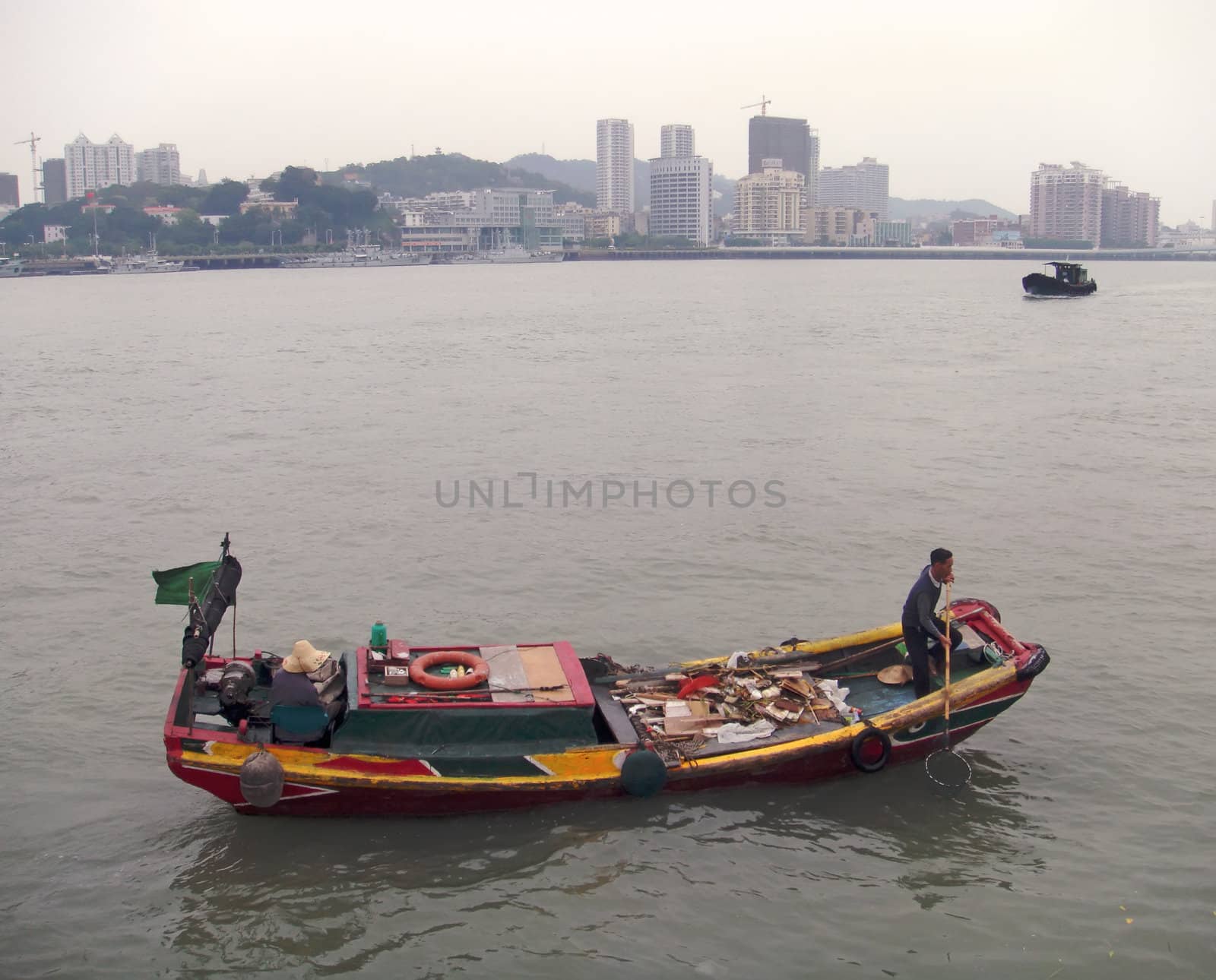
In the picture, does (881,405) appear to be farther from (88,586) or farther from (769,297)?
(769,297)

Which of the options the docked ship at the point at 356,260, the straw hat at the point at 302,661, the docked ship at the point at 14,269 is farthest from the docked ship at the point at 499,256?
the straw hat at the point at 302,661

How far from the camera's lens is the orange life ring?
9.57 meters

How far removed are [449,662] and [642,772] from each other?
2.01 m

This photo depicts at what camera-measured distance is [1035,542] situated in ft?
58.4

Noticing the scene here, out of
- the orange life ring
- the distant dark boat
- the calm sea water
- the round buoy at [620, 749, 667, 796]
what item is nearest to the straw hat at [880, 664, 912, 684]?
the calm sea water

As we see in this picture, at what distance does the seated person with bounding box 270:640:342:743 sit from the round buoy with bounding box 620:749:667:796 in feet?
7.89

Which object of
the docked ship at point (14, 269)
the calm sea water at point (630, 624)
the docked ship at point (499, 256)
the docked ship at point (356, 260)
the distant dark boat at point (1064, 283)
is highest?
the docked ship at point (499, 256)

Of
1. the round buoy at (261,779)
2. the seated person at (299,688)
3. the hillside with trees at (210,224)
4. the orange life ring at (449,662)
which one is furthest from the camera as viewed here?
the hillside with trees at (210,224)

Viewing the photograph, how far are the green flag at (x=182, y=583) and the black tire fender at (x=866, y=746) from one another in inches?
223

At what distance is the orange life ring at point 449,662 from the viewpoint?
9.57 metres

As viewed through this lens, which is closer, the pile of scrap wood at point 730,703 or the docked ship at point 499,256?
the pile of scrap wood at point 730,703

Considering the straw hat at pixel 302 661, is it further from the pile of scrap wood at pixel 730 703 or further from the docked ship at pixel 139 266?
the docked ship at pixel 139 266

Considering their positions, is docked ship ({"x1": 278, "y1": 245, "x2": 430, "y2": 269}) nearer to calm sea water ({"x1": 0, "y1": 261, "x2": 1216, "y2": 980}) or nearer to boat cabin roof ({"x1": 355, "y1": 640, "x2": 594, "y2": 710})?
calm sea water ({"x1": 0, "y1": 261, "x2": 1216, "y2": 980})

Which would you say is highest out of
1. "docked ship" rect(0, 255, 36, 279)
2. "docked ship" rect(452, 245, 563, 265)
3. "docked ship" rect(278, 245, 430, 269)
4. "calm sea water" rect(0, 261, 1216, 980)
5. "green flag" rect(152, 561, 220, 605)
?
"docked ship" rect(452, 245, 563, 265)
